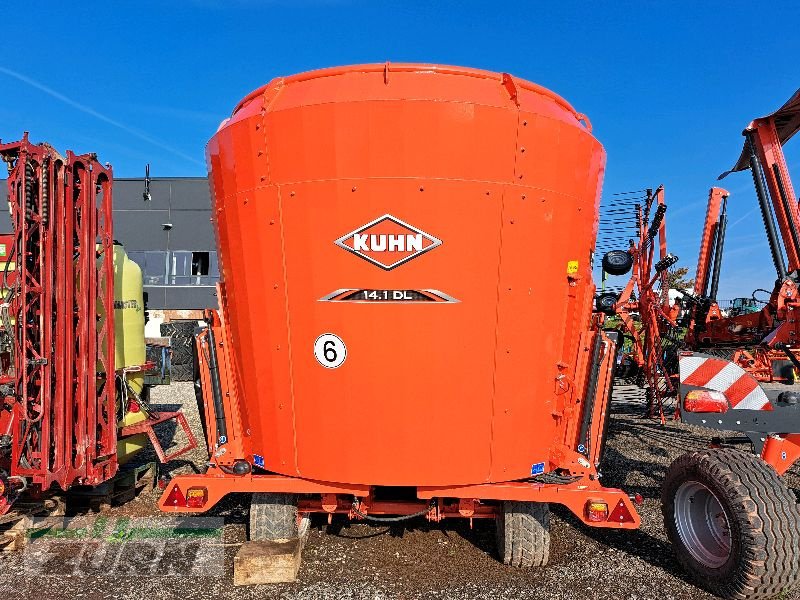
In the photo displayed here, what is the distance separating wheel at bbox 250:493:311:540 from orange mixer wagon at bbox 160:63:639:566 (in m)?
0.24

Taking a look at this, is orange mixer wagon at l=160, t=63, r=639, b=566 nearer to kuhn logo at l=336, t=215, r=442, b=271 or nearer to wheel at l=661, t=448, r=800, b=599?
kuhn logo at l=336, t=215, r=442, b=271

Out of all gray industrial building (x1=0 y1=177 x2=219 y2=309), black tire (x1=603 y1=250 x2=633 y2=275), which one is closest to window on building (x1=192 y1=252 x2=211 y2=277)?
gray industrial building (x1=0 y1=177 x2=219 y2=309)

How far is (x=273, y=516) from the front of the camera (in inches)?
162

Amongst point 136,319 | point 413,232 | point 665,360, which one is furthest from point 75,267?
point 665,360

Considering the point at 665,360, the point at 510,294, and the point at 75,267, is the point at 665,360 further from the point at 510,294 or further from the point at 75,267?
the point at 75,267

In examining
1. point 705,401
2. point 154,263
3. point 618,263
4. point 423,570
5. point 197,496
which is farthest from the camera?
point 154,263

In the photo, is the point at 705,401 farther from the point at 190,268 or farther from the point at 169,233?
the point at 169,233

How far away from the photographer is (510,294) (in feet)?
11.3

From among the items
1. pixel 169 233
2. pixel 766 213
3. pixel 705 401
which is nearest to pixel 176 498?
Answer: pixel 705 401

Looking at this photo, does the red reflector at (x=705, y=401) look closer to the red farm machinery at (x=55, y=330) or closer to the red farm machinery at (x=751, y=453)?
the red farm machinery at (x=751, y=453)

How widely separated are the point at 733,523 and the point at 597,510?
880 millimetres

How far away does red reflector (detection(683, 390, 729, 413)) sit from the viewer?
4.33m

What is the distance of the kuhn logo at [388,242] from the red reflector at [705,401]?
264cm

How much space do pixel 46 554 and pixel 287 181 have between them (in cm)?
373
